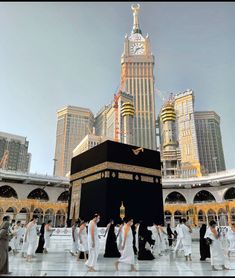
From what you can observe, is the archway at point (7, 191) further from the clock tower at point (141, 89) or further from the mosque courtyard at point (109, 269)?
the clock tower at point (141, 89)

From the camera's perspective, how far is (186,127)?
71562mm

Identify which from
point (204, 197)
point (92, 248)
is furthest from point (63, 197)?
point (92, 248)

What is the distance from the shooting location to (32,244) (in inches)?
280

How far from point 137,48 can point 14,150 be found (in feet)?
193

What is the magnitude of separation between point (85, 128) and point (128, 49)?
111 feet

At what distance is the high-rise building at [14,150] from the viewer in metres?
89.6

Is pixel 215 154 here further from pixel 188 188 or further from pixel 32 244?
pixel 32 244

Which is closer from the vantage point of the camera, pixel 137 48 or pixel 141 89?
pixel 141 89

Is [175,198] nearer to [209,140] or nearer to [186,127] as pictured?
[186,127]

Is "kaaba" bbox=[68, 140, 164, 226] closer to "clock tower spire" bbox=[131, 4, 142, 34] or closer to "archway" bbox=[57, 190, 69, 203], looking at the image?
"archway" bbox=[57, 190, 69, 203]

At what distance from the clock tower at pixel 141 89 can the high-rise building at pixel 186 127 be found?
807cm

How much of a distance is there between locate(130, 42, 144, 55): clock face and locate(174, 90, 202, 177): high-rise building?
21754mm

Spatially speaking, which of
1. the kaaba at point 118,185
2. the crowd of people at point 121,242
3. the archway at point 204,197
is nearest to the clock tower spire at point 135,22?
the archway at point 204,197

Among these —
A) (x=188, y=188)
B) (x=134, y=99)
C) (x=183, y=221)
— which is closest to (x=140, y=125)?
(x=134, y=99)
